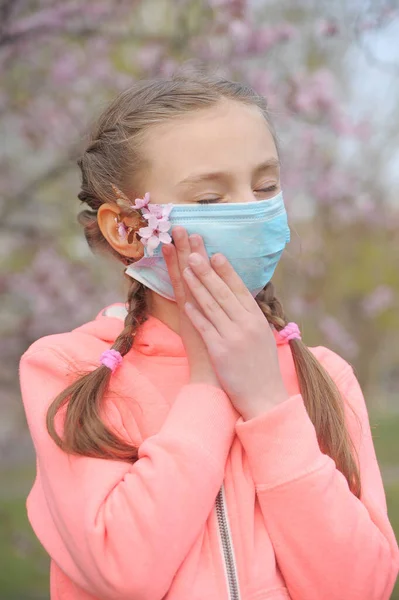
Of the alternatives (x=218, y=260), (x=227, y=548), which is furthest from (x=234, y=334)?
(x=227, y=548)

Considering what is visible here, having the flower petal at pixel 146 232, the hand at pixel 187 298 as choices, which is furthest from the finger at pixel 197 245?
the flower petal at pixel 146 232

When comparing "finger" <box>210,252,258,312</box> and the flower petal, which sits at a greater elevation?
the flower petal

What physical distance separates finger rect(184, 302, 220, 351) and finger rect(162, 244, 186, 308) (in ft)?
0.13

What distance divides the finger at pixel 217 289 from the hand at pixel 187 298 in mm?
26

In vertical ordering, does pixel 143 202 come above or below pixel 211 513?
above

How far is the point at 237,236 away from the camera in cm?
204

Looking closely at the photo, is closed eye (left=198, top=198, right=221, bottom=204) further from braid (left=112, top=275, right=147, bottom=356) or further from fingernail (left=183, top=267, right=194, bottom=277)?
braid (left=112, top=275, right=147, bottom=356)

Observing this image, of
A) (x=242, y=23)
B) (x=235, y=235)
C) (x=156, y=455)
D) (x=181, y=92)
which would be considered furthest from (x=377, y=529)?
(x=242, y=23)

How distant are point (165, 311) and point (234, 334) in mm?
319

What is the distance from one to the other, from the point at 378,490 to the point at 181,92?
123 cm

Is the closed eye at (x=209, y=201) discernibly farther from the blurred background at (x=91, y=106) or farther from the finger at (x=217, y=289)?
the blurred background at (x=91, y=106)

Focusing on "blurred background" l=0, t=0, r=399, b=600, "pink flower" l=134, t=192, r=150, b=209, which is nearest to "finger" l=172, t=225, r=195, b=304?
"pink flower" l=134, t=192, r=150, b=209

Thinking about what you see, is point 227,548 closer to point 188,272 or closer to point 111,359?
point 111,359

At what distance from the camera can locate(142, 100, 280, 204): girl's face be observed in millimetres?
2012
